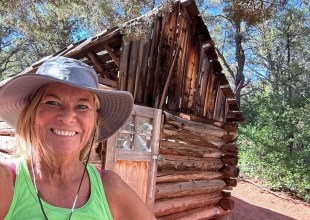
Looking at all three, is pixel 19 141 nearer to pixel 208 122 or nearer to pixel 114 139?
pixel 114 139

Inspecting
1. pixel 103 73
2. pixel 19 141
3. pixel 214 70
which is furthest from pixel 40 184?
pixel 214 70

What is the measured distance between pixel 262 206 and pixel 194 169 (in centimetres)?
687

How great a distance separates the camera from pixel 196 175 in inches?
340

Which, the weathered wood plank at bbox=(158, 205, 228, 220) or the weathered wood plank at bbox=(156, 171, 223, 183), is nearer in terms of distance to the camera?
the weathered wood plank at bbox=(156, 171, 223, 183)

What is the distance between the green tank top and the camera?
140 centimetres

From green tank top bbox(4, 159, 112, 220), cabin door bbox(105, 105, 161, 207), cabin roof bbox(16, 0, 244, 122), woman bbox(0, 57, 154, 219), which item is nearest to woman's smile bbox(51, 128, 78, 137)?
woman bbox(0, 57, 154, 219)

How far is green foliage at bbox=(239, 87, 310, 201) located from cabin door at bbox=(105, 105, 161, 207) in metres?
10.7

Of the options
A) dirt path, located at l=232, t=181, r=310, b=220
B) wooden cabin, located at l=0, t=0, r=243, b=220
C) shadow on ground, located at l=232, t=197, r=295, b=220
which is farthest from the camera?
dirt path, located at l=232, t=181, r=310, b=220

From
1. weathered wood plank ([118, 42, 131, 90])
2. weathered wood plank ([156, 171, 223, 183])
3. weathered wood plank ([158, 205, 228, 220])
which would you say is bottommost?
weathered wood plank ([158, 205, 228, 220])

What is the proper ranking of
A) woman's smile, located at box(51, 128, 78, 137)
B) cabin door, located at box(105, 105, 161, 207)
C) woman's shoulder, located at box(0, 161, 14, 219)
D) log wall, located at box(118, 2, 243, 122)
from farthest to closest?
log wall, located at box(118, 2, 243, 122) → cabin door, located at box(105, 105, 161, 207) → woman's smile, located at box(51, 128, 78, 137) → woman's shoulder, located at box(0, 161, 14, 219)

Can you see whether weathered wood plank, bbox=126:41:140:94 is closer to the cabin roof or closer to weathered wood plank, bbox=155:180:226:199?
the cabin roof

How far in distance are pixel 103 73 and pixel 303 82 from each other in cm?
1486

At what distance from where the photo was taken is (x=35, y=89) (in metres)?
1.70

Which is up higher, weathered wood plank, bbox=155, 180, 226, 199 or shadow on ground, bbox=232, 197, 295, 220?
weathered wood plank, bbox=155, 180, 226, 199
